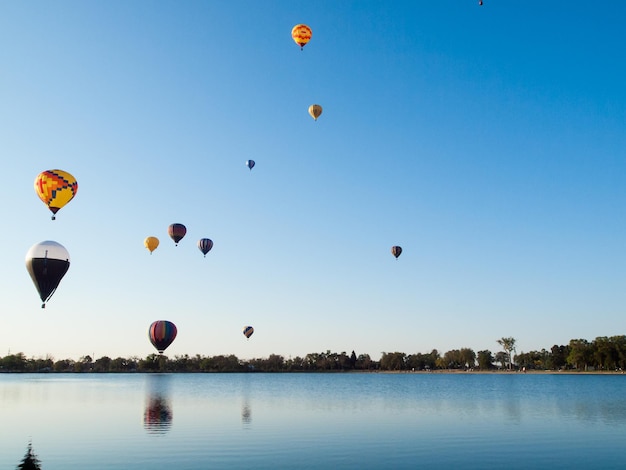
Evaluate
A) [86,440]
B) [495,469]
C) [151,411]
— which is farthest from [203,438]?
[151,411]

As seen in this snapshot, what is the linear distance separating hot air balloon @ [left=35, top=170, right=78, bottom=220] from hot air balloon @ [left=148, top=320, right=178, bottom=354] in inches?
738

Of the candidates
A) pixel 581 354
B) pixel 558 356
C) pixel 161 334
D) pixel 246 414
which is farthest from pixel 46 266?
pixel 558 356

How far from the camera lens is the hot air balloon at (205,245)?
200 feet

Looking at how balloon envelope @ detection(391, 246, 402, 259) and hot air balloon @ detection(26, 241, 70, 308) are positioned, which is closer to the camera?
hot air balloon @ detection(26, 241, 70, 308)

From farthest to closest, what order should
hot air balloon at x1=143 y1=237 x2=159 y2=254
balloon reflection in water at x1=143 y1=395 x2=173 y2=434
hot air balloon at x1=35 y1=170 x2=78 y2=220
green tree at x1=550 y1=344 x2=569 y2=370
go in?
green tree at x1=550 y1=344 x2=569 y2=370 < hot air balloon at x1=143 y1=237 x2=159 y2=254 < hot air balloon at x1=35 y1=170 x2=78 y2=220 < balloon reflection in water at x1=143 y1=395 x2=173 y2=434

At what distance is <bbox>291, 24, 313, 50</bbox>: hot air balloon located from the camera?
158 ft

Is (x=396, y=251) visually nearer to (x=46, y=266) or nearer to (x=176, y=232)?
(x=176, y=232)

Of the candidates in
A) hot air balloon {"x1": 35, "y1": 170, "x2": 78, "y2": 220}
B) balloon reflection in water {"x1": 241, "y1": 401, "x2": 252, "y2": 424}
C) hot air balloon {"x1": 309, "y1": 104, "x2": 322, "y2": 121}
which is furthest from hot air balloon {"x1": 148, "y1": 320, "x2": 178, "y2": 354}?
hot air balloon {"x1": 309, "y1": 104, "x2": 322, "y2": 121}

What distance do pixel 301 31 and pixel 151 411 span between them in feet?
111

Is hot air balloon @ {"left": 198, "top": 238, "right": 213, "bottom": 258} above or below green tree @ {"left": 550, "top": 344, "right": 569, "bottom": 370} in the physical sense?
above

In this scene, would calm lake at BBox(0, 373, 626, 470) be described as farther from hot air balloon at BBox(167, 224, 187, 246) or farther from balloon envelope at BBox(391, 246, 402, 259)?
balloon envelope at BBox(391, 246, 402, 259)

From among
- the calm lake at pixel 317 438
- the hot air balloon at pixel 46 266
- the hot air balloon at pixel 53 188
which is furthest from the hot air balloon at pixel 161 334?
the hot air balloon at pixel 53 188

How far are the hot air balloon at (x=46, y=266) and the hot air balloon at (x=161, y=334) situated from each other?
16947 mm

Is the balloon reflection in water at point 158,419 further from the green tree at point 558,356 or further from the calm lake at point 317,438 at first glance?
the green tree at point 558,356
